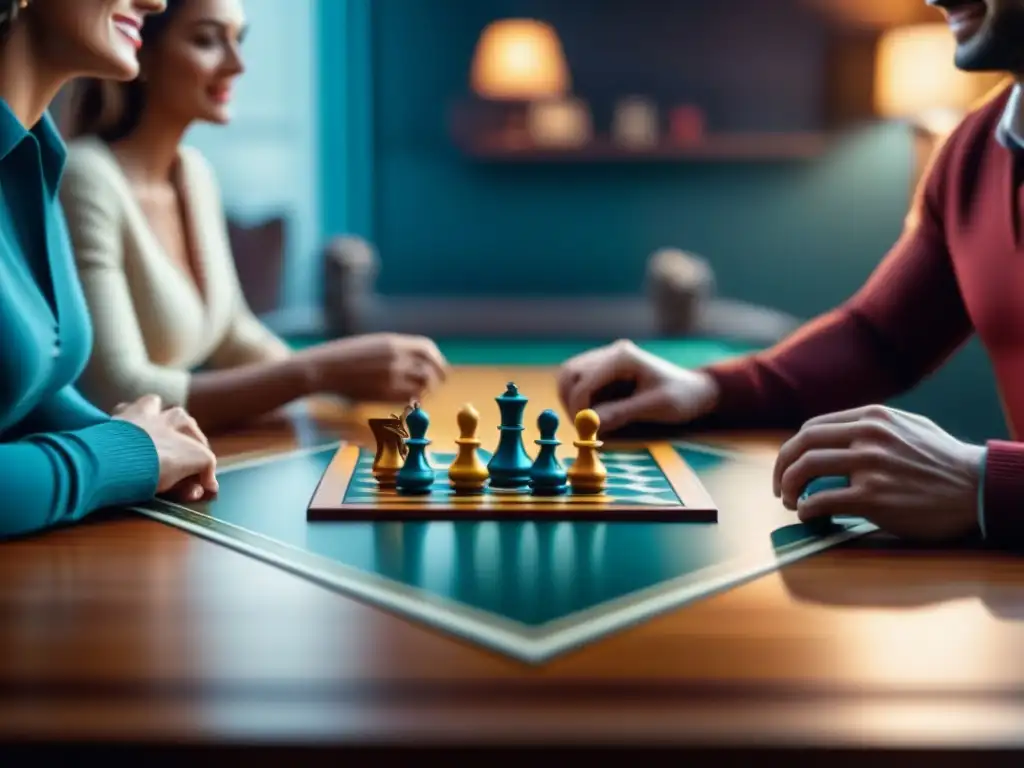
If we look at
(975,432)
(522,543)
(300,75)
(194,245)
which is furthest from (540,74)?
(522,543)

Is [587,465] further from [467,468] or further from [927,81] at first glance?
[927,81]

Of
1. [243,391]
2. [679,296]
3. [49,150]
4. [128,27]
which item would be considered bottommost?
[679,296]

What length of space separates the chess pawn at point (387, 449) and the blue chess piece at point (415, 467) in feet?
0.06

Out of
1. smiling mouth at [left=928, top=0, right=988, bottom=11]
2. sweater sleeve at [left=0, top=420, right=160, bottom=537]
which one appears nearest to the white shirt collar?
smiling mouth at [left=928, top=0, right=988, bottom=11]

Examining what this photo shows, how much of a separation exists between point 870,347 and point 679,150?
154 inches

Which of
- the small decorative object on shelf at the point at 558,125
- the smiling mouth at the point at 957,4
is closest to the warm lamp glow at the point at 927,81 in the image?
the small decorative object on shelf at the point at 558,125

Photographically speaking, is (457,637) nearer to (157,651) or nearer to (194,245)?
(157,651)

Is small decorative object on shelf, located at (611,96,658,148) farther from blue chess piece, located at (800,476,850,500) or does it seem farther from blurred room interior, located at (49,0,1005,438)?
blue chess piece, located at (800,476,850,500)

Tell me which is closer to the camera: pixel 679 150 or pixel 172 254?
pixel 172 254

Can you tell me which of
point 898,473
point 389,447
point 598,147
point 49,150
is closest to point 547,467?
point 389,447

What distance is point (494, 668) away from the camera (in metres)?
0.72

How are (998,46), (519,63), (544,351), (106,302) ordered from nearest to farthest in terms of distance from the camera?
1. (998,46)
2. (106,302)
3. (544,351)
4. (519,63)

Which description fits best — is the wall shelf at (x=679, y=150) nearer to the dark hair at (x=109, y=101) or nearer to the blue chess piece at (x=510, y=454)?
the dark hair at (x=109, y=101)

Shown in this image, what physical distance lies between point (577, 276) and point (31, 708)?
522 cm
